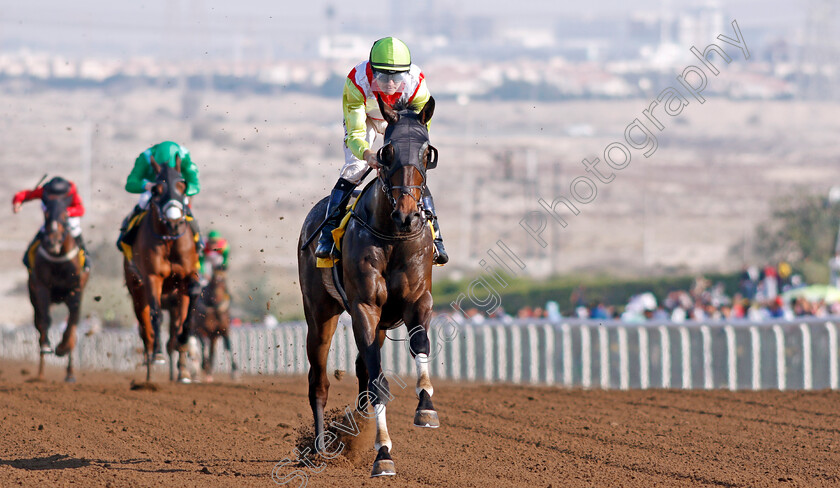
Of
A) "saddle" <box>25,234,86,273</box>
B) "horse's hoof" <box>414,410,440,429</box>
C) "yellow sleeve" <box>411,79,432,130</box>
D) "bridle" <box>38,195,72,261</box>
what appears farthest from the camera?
"saddle" <box>25,234,86,273</box>

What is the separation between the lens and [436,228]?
7.05 meters

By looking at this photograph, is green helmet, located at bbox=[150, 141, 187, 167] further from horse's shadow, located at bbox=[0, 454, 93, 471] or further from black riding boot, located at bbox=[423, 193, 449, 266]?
black riding boot, located at bbox=[423, 193, 449, 266]

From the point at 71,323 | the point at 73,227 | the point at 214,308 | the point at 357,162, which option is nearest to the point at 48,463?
the point at 357,162

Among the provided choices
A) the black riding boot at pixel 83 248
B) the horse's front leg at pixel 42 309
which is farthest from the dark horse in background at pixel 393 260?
the horse's front leg at pixel 42 309

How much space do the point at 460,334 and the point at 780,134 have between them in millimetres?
62209

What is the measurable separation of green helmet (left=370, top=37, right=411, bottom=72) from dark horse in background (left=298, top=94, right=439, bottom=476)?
0.48 m

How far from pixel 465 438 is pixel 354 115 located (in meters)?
2.60

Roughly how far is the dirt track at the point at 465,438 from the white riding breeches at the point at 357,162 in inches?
74.7

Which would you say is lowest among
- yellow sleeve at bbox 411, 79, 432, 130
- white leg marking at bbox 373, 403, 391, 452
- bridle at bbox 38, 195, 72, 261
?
white leg marking at bbox 373, 403, 391, 452

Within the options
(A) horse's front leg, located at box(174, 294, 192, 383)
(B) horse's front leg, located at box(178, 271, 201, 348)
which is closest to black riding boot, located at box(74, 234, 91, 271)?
(A) horse's front leg, located at box(174, 294, 192, 383)

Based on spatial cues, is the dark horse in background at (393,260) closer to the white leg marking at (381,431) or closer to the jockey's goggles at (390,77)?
the white leg marking at (381,431)

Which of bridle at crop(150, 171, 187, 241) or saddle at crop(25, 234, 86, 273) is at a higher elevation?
bridle at crop(150, 171, 187, 241)

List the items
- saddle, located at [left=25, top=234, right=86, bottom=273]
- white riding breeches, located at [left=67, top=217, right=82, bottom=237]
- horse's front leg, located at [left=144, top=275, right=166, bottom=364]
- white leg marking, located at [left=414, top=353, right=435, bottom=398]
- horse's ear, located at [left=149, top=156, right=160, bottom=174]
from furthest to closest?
1. saddle, located at [left=25, top=234, right=86, bottom=273]
2. white riding breeches, located at [left=67, top=217, right=82, bottom=237]
3. horse's ear, located at [left=149, top=156, right=160, bottom=174]
4. horse's front leg, located at [left=144, top=275, right=166, bottom=364]
5. white leg marking, located at [left=414, top=353, right=435, bottom=398]

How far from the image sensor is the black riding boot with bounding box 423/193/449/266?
6.58 m
